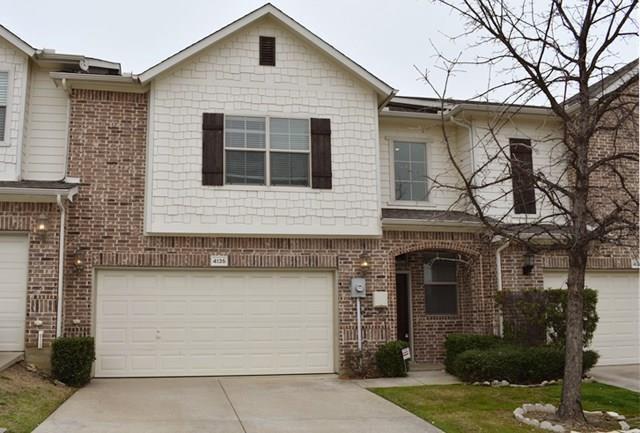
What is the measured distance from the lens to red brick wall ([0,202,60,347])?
11.6 meters

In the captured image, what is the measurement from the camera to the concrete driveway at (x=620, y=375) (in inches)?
474

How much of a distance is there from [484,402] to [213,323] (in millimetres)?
5542

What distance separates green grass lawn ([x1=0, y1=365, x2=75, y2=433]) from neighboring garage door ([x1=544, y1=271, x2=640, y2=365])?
10.6m

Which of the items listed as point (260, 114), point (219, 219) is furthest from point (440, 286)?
point (260, 114)

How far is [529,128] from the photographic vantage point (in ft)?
51.0

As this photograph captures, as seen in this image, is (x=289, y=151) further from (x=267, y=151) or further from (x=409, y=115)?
(x=409, y=115)

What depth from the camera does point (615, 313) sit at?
1503cm

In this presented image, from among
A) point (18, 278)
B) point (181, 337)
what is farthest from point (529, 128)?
point (18, 278)

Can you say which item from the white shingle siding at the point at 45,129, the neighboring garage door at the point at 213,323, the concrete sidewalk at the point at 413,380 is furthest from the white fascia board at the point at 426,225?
the white shingle siding at the point at 45,129

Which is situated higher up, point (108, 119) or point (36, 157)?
point (108, 119)

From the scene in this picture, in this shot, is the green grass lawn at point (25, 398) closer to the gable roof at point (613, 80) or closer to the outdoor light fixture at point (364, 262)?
the outdoor light fixture at point (364, 262)

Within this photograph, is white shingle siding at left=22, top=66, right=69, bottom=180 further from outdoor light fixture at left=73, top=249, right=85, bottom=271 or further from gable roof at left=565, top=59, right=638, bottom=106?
gable roof at left=565, top=59, right=638, bottom=106

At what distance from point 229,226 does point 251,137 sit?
193 cm

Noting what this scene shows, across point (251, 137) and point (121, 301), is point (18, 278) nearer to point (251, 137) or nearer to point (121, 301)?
point (121, 301)
